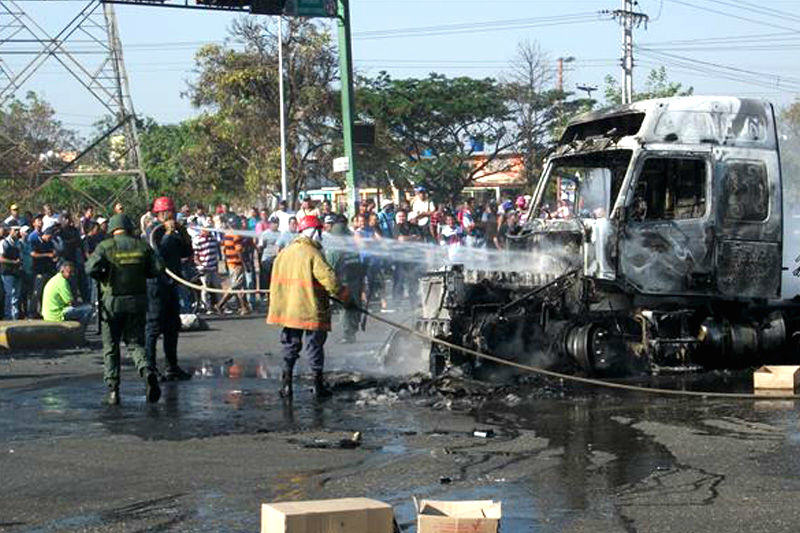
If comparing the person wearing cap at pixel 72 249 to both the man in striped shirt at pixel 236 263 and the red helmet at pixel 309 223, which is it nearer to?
the man in striped shirt at pixel 236 263

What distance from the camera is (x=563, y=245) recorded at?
1342 centimetres

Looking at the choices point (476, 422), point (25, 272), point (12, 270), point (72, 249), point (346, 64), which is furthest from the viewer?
point (346, 64)

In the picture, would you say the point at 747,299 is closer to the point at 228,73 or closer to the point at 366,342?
the point at 366,342

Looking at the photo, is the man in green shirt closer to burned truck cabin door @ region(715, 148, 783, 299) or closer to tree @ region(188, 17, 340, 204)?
burned truck cabin door @ region(715, 148, 783, 299)

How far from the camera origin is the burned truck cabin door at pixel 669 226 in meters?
12.9

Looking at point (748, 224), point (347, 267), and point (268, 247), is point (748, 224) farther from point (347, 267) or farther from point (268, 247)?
point (268, 247)

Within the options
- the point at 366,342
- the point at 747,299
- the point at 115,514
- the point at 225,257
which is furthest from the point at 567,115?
the point at 115,514

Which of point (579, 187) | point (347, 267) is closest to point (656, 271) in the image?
point (579, 187)

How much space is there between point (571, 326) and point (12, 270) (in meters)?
10.8

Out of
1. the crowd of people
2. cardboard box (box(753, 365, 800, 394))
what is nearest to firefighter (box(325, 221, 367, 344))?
the crowd of people

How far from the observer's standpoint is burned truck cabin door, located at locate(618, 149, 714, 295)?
12.9 meters

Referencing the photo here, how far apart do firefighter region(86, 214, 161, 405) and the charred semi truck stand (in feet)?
9.90

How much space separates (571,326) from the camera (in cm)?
1295

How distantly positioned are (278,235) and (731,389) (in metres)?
10.0
